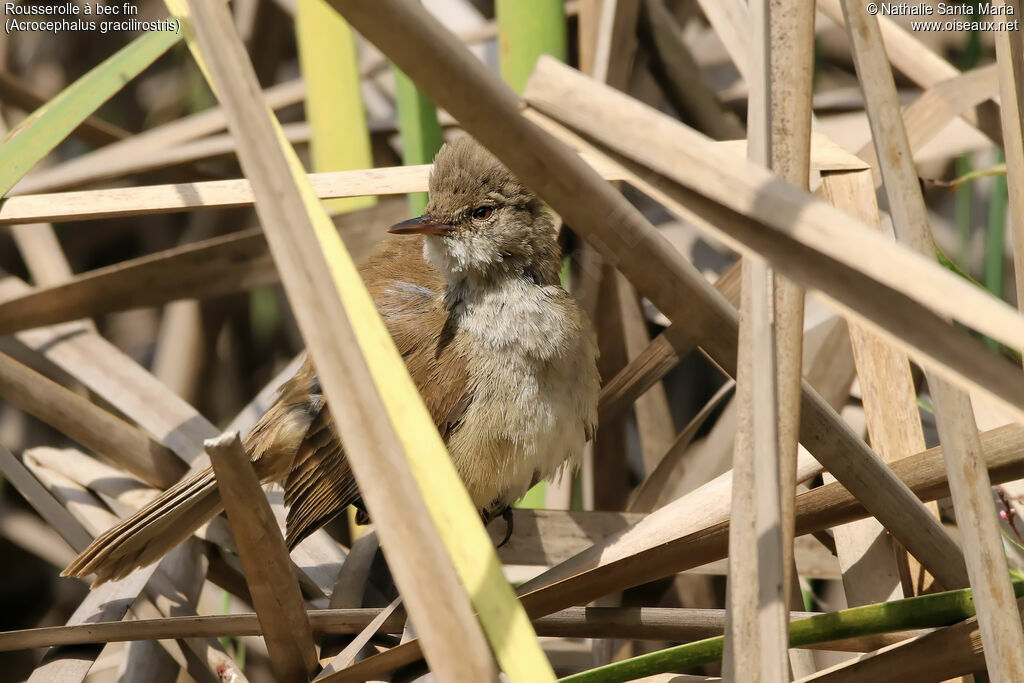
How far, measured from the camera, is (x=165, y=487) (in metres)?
2.32

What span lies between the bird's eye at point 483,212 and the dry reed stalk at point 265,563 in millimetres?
898

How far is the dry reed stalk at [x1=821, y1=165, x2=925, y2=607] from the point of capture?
1.63 meters

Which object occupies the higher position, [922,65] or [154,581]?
[922,65]

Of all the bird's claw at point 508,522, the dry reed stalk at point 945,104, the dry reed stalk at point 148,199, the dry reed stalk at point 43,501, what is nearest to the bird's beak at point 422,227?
the dry reed stalk at point 148,199

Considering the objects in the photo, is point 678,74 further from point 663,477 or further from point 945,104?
point 663,477

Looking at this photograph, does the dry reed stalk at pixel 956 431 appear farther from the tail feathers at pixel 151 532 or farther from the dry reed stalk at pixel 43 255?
the dry reed stalk at pixel 43 255


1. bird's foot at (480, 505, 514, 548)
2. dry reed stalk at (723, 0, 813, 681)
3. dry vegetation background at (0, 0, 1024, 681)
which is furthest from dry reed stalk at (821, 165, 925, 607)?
bird's foot at (480, 505, 514, 548)

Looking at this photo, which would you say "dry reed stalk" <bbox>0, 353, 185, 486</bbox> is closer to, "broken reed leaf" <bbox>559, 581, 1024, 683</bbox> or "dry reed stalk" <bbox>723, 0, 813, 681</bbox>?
"broken reed leaf" <bbox>559, 581, 1024, 683</bbox>

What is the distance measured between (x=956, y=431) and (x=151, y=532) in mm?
1542

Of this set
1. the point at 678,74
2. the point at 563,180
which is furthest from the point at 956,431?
the point at 678,74

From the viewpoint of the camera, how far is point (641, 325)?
2.60 m

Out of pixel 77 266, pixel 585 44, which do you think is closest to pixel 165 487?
→ pixel 77 266

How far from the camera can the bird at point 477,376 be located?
199 centimetres

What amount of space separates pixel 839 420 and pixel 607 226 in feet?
1.43
